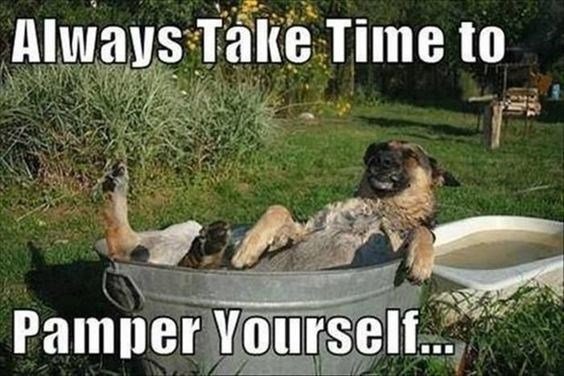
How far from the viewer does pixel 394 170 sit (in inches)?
163

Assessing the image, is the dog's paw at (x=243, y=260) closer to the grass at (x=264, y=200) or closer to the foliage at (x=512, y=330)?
the grass at (x=264, y=200)

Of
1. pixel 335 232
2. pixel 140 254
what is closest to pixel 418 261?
pixel 335 232

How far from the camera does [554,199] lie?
8.72m

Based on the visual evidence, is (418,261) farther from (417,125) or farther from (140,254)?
(417,125)

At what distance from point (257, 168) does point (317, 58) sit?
260 inches

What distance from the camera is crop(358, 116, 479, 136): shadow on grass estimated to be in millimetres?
14938

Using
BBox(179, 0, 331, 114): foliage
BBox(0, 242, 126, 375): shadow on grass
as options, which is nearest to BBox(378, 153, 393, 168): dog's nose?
BBox(0, 242, 126, 375): shadow on grass

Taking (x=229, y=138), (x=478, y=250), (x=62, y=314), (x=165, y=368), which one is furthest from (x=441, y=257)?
(x=229, y=138)

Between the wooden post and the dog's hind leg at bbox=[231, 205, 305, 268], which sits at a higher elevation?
the dog's hind leg at bbox=[231, 205, 305, 268]

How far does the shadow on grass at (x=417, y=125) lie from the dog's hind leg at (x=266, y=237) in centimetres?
1112

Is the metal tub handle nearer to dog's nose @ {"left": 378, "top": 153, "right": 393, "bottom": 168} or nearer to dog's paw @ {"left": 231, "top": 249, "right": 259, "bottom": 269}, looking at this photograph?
dog's paw @ {"left": 231, "top": 249, "right": 259, "bottom": 269}

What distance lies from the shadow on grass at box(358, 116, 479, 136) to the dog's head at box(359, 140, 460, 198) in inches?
416

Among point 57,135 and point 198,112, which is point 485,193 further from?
point 57,135

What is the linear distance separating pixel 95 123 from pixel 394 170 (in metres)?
4.56
